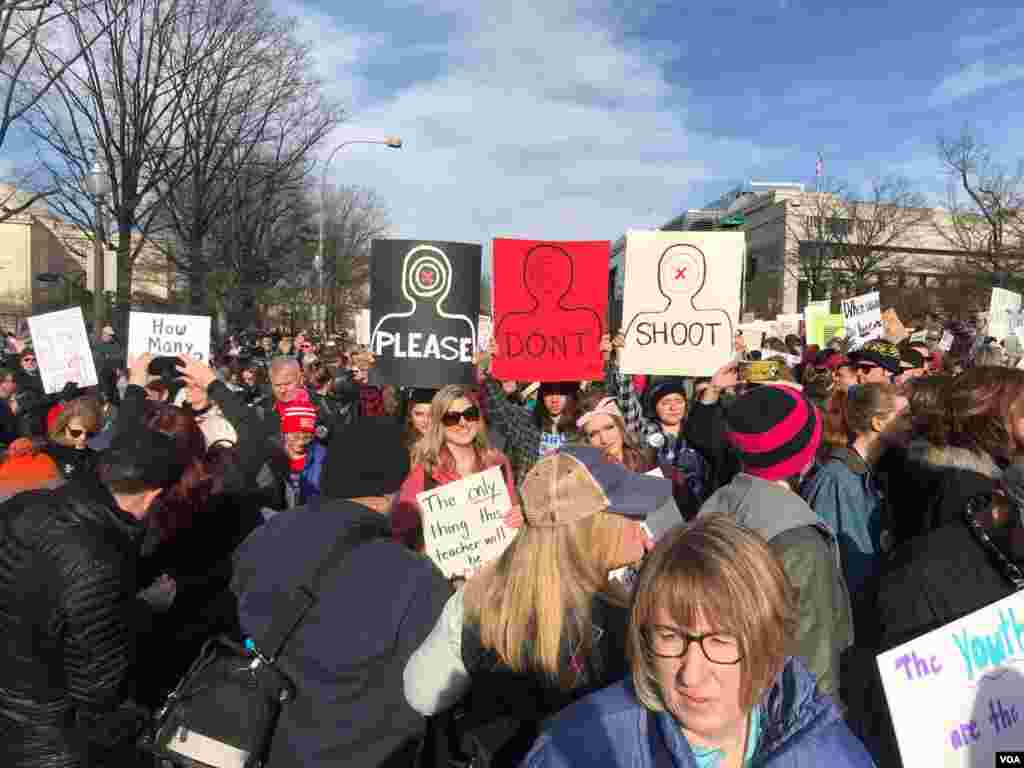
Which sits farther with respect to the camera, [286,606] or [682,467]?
[682,467]

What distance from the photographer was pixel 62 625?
102 inches

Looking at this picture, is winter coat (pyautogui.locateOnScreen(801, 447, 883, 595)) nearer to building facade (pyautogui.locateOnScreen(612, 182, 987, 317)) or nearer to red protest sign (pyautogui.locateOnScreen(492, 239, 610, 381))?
red protest sign (pyautogui.locateOnScreen(492, 239, 610, 381))

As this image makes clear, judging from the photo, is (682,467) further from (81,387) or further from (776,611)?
(81,387)

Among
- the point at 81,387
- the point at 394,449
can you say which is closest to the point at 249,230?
the point at 81,387

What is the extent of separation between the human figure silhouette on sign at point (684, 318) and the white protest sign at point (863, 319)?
15.1 feet

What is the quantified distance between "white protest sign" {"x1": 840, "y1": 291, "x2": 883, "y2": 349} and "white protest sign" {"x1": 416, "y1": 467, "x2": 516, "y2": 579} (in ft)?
24.7

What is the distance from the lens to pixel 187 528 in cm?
385

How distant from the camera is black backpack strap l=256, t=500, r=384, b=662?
2.35 meters

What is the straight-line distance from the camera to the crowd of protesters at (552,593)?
5.27 ft

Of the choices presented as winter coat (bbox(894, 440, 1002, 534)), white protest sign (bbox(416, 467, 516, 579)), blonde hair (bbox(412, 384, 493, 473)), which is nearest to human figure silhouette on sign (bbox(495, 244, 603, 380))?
blonde hair (bbox(412, 384, 493, 473))

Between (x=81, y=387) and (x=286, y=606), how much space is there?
6.79 m

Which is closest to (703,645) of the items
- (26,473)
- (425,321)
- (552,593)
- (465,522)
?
(552,593)

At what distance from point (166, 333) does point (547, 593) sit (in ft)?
22.7

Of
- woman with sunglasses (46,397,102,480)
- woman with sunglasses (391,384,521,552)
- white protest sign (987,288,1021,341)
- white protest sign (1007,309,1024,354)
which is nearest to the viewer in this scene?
woman with sunglasses (391,384,521,552)
